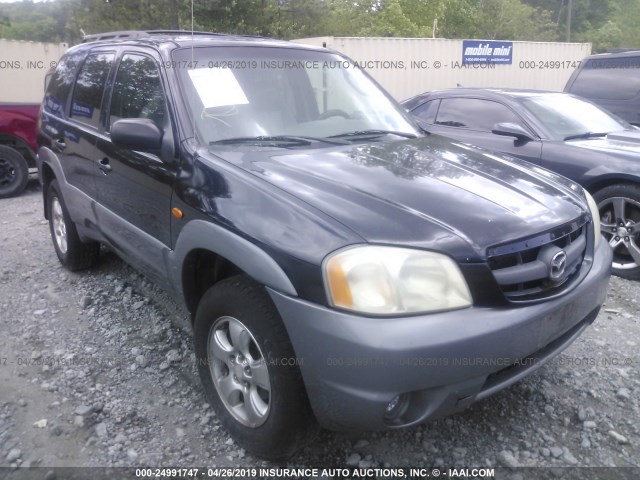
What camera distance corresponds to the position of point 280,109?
10.1ft

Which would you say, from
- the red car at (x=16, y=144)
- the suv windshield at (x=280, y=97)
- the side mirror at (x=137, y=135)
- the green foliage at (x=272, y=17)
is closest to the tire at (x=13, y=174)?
the red car at (x=16, y=144)

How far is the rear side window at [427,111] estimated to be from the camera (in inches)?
259

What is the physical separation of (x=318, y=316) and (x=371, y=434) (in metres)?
0.97

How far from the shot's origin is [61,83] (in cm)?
443

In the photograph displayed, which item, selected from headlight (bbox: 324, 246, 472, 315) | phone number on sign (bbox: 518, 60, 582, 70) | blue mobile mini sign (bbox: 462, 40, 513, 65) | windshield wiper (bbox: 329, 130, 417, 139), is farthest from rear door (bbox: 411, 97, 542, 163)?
phone number on sign (bbox: 518, 60, 582, 70)

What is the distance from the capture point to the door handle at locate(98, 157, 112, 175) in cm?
345

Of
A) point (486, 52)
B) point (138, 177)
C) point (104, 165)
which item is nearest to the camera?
point (138, 177)

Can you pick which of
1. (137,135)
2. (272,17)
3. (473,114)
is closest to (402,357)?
(137,135)

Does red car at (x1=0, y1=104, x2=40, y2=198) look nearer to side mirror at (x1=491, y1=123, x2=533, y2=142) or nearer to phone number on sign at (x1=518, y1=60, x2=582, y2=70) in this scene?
side mirror at (x1=491, y1=123, x2=533, y2=142)

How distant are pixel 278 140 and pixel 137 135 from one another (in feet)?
2.31

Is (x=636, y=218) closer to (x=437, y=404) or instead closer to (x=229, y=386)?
(x=437, y=404)

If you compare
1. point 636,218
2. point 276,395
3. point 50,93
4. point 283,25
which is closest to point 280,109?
point 276,395

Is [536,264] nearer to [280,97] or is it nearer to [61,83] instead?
[280,97]

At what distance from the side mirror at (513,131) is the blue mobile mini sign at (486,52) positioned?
37.4 ft
